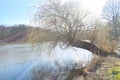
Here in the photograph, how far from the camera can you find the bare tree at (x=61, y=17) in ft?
42.6

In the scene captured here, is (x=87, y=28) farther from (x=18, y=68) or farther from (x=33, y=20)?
(x=18, y=68)

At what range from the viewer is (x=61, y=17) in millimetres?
13156

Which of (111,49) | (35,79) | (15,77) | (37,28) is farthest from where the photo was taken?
(111,49)

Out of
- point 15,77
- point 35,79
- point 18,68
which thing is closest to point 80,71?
point 35,79

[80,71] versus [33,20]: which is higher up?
[33,20]

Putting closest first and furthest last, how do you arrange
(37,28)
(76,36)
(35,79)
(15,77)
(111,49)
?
(35,79), (15,77), (37,28), (76,36), (111,49)

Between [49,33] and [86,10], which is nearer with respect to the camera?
[49,33]

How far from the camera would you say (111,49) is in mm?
15953

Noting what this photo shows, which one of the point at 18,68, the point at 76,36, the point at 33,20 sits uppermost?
the point at 33,20

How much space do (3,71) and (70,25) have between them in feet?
15.7

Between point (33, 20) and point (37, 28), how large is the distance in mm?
541

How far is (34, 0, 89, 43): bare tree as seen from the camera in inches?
511

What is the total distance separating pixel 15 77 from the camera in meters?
11.5

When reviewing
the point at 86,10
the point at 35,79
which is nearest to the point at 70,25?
the point at 86,10
